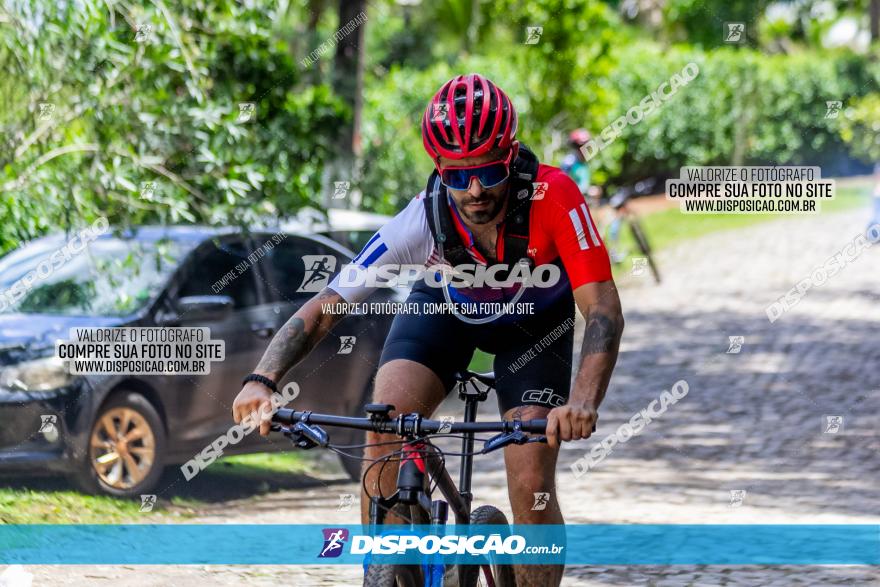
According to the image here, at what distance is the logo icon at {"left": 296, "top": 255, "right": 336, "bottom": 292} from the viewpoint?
9523 mm

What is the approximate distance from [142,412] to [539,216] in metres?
4.59

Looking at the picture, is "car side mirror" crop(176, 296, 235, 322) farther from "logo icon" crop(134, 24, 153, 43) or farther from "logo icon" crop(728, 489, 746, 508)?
"logo icon" crop(728, 489, 746, 508)

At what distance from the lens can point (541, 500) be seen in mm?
4332

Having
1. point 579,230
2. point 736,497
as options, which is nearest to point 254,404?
point 579,230

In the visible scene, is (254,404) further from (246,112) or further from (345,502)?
(246,112)

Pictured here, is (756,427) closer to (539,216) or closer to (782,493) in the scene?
(782,493)

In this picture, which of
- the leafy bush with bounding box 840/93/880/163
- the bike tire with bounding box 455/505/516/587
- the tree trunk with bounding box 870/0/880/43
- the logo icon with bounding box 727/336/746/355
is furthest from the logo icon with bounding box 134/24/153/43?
the tree trunk with bounding box 870/0/880/43

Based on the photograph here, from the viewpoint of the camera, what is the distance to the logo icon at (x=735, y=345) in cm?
1422

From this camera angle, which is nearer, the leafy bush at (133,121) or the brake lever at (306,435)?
the brake lever at (306,435)

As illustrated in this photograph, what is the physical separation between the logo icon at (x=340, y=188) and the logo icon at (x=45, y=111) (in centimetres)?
373

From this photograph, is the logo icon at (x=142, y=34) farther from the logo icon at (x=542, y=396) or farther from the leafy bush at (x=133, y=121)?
the logo icon at (x=542, y=396)

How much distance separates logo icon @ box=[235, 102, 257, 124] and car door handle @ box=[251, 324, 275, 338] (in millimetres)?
1889

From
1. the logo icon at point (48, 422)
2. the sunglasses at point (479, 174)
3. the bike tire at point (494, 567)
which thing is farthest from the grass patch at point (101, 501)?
the sunglasses at point (479, 174)

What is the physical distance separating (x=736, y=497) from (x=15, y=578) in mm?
4487
